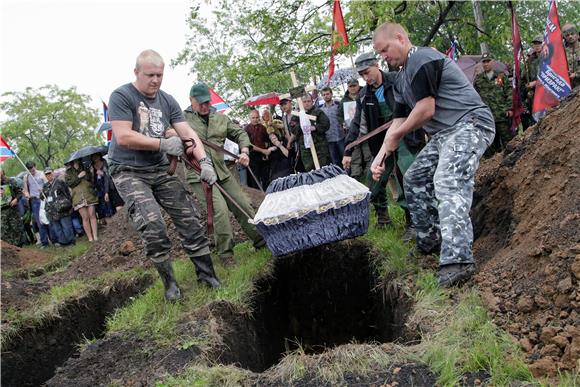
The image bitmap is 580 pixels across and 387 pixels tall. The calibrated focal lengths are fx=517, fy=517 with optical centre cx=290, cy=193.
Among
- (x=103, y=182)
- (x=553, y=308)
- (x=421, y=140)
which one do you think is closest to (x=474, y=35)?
(x=421, y=140)

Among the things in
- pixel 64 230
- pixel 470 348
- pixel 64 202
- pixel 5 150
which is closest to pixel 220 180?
pixel 470 348

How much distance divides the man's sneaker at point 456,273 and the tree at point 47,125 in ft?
126

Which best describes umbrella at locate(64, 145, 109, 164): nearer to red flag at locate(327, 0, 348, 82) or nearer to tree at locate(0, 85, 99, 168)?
red flag at locate(327, 0, 348, 82)

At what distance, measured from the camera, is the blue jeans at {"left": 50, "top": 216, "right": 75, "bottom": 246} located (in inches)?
464

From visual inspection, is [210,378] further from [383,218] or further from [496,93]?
[496,93]

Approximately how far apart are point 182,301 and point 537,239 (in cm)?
309

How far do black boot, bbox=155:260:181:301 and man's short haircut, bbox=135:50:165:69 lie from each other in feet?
5.88

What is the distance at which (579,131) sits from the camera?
4215mm

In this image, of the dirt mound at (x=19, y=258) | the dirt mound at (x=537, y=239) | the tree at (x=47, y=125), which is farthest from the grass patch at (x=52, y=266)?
the tree at (x=47, y=125)

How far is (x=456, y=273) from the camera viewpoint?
3836 millimetres

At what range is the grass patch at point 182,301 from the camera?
4.36 meters

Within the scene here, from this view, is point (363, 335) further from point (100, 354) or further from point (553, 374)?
point (553, 374)

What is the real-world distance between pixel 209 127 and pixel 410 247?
272 centimetres

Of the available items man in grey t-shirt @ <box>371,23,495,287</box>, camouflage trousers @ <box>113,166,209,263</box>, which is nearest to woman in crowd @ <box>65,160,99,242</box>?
camouflage trousers @ <box>113,166,209,263</box>
